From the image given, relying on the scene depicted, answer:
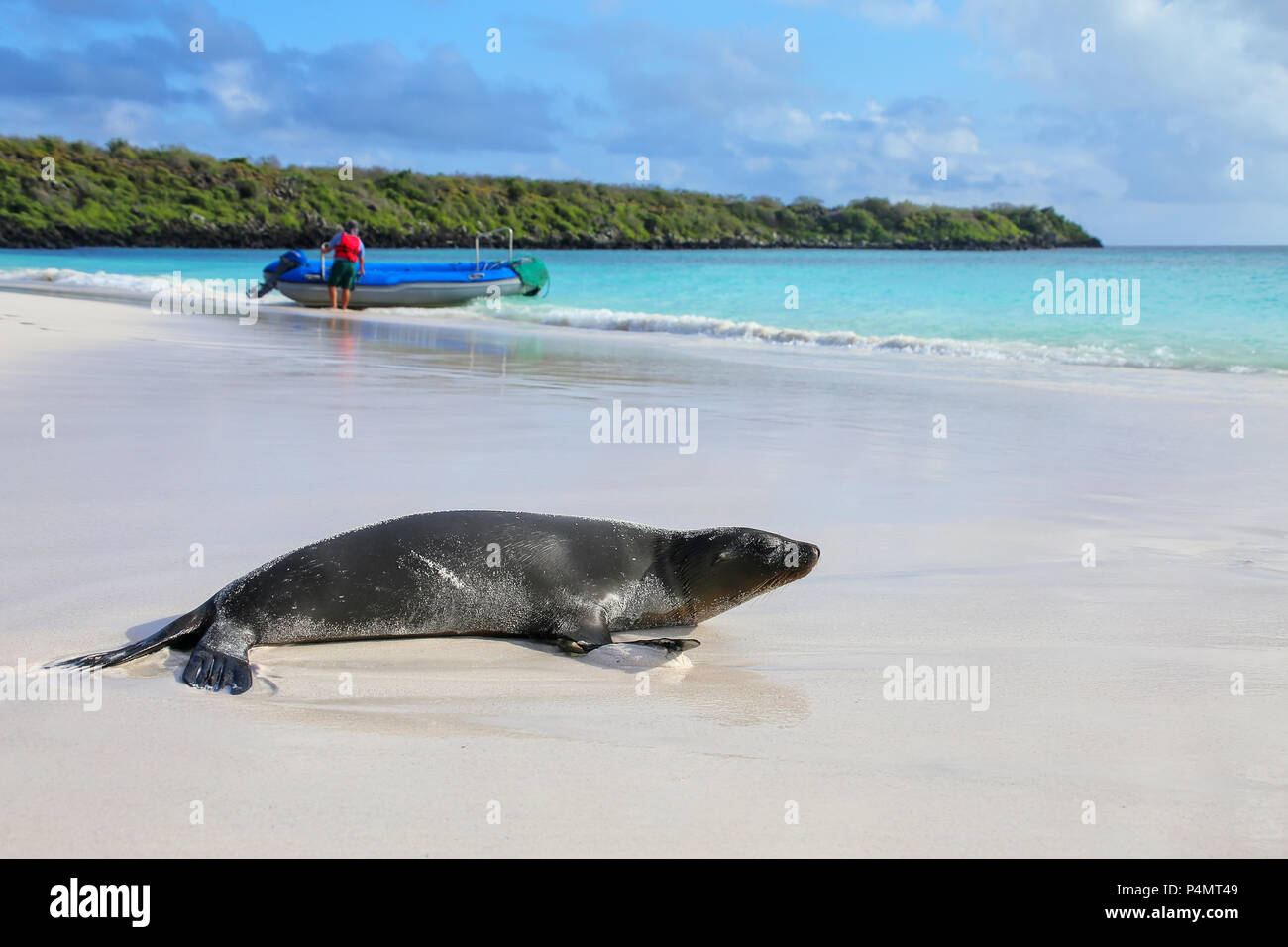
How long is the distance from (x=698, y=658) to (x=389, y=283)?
73.2 ft

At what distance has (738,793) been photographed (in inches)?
105

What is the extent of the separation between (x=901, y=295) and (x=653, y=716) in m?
32.3

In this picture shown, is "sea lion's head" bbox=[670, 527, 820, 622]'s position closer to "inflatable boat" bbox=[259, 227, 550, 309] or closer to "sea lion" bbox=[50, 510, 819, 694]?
"sea lion" bbox=[50, 510, 819, 694]

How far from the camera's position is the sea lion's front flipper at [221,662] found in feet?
10.7

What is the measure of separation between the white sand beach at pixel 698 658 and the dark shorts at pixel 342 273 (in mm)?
14331

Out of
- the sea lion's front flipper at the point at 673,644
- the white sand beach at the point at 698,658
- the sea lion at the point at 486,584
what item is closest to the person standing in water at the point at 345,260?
the white sand beach at the point at 698,658

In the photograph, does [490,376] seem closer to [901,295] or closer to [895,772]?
[895,772]

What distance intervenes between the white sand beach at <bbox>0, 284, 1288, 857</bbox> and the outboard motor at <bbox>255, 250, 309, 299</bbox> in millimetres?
16322

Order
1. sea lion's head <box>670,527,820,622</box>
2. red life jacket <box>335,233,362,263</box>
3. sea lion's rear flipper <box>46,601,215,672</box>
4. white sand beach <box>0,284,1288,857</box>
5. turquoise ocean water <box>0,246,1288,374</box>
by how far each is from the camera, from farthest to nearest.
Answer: red life jacket <box>335,233,362,263</box>, turquoise ocean water <box>0,246,1288,374</box>, sea lion's head <box>670,527,820,622</box>, sea lion's rear flipper <box>46,601,215,672</box>, white sand beach <box>0,284,1288,857</box>

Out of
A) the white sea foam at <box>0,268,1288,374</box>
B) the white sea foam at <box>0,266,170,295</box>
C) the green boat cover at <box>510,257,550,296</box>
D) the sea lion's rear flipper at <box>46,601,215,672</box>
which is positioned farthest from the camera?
the white sea foam at <box>0,266,170,295</box>

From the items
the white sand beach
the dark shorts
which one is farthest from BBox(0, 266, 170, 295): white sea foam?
the white sand beach

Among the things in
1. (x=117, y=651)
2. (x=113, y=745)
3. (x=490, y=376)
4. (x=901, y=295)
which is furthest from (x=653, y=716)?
(x=901, y=295)

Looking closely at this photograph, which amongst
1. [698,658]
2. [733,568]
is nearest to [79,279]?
[733,568]

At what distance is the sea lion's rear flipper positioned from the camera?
342 centimetres
